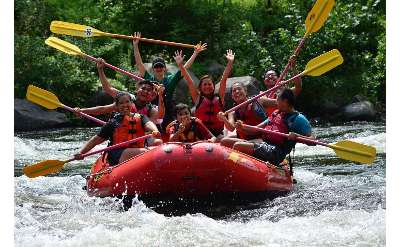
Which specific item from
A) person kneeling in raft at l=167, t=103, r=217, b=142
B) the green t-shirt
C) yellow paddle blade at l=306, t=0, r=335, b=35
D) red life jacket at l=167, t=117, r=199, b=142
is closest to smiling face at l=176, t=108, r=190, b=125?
person kneeling in raft at l=167, t=103, r=217, b=142

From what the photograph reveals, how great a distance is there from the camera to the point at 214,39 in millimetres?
17625

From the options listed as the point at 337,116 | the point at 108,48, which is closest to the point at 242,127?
the point at 337,116

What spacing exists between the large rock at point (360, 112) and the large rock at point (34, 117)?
5474mm

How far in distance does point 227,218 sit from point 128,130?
1.26 m

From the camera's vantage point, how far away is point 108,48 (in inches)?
643

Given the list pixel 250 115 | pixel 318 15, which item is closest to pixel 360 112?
pixel 318 15

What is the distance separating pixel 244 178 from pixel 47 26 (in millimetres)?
12018

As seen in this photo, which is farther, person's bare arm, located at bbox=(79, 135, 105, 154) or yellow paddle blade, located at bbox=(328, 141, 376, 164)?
person's bare arm, located at bbox=(79, 135, 105, 154)

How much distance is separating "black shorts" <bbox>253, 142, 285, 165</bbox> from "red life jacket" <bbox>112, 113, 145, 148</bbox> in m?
1.04

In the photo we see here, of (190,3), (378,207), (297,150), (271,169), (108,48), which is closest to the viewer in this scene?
(378,207)

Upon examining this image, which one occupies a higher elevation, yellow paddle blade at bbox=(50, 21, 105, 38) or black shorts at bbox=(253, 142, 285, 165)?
yellow paddle blade at bbox=(50, 21, 105, 38)

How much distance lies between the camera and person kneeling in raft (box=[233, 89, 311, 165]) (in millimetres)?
6492

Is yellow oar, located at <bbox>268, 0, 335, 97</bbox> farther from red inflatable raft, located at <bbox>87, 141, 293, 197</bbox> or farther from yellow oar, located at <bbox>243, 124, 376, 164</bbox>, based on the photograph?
red inflatable raft, located at <bbox>87, 141, 293, 197</bbox>

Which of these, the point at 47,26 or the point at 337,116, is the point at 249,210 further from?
the point at 47,26
